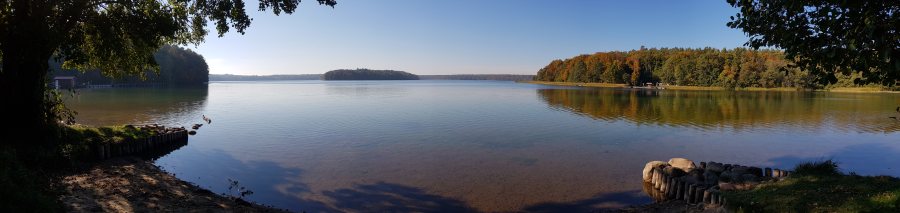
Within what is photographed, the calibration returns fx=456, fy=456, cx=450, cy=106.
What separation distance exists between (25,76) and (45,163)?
4405 mm

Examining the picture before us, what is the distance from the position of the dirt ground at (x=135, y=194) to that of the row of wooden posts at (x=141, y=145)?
2.72 metres

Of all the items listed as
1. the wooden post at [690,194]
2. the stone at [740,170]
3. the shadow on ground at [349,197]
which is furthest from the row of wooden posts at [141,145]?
the stone at [740,170]

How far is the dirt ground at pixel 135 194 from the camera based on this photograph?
12.8m

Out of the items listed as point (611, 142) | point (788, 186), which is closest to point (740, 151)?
point (611, 142)

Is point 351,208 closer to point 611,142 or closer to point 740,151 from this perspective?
point 611,142

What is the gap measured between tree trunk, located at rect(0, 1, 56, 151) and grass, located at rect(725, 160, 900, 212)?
24.1 metres

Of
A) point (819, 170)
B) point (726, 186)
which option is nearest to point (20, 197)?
point (726, 186)

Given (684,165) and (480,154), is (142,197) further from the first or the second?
(684,165)

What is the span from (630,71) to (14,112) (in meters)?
195

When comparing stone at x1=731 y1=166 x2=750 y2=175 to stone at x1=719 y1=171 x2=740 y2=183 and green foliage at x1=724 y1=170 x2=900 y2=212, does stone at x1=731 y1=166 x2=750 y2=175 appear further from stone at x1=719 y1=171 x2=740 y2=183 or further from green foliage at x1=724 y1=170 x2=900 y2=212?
green foliage at x1=724 y1=170 x2=900 y2=212

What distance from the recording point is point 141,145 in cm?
2578

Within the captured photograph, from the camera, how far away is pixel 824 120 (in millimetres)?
44000

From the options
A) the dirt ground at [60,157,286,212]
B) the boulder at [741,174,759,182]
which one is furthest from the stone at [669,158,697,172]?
the dirt ground at [60,157,286,212]

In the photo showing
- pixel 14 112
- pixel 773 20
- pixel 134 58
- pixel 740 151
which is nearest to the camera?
pixel 773 20
